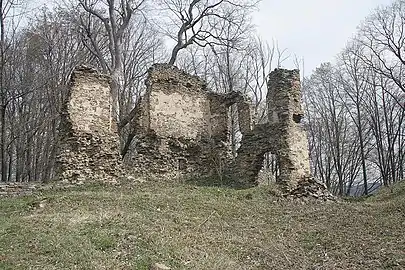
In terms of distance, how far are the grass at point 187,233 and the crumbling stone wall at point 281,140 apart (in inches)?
79.3

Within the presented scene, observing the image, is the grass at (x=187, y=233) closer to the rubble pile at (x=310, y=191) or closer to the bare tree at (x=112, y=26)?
the rubble pile at (x=310, y=191)

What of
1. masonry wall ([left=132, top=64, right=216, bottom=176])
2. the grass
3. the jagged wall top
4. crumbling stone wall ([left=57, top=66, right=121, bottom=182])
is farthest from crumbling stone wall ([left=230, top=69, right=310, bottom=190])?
crumbling stone wall ([left=57, top=66, right=121, bottom=182])

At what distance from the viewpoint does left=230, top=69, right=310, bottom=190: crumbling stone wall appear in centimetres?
1451

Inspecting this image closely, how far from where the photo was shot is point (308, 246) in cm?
846

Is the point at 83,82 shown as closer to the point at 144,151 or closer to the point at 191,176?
the point at 144,151

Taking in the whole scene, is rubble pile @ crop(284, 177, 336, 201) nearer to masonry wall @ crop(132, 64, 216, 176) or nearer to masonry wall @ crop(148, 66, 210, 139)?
masonry wall @ crop(132, 64, 216, 176)

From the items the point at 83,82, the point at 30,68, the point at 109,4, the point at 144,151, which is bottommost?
the point at 144,151

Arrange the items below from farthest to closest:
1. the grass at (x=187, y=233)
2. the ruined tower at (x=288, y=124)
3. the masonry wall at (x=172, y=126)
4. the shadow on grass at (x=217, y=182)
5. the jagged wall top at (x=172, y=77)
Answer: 1. the jagged wall top at (x=172, y=77)
2. the masonry wall at (x=172, y=126)
3. the shadow on grass at (x=217, y=182)
4. the ruined tower at (x=288, y=124)
5. the grass at (x=187, y=233)

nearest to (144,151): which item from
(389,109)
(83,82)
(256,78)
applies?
(83,82)

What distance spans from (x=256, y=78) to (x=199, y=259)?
21236 mm

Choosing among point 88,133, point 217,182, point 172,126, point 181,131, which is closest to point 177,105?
point 172,126

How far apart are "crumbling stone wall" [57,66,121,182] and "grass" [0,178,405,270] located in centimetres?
121

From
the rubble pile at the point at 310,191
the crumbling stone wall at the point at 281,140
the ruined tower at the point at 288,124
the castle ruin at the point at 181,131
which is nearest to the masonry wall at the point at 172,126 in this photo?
the castle ruin at the point at 181,131

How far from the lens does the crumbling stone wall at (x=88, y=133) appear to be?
1384 centimetres
